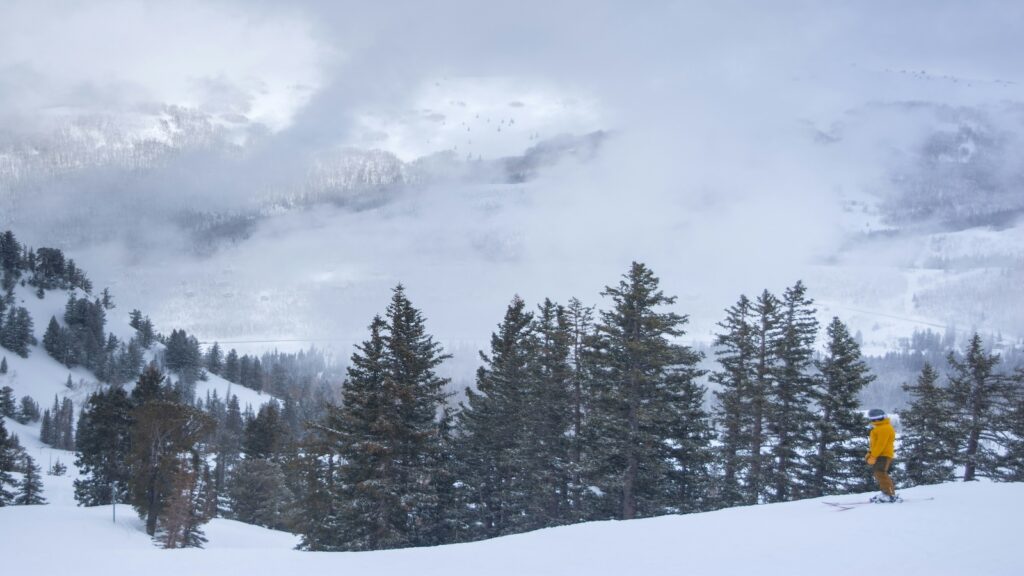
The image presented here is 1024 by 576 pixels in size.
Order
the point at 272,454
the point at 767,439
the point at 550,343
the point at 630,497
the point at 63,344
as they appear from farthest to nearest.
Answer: the point at 63,344
the point at 272,454
the point at 550,343
the point at 767,439
the point at 630,497

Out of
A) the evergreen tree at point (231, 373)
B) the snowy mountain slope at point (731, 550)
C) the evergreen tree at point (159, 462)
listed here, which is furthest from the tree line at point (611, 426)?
the evergreen tree at point (231, 373)

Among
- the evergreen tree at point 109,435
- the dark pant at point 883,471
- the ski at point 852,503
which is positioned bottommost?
the evergreen tree at point 109,435

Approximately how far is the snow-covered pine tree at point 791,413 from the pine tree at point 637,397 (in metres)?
5.58

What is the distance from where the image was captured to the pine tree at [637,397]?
30359 mm

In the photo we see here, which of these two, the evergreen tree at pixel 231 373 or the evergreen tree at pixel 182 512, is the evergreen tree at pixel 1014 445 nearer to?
the evergreen tree at pixel 182 512

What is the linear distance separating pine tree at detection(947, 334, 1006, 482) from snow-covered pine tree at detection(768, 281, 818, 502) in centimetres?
867

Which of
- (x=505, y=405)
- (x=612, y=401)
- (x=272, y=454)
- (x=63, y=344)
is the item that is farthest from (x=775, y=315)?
(x=63, y=344)

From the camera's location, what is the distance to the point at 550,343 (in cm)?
3703

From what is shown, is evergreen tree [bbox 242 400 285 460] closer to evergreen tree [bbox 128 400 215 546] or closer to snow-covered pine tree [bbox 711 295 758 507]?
evergreen tree [bbox 128 400 215 546]

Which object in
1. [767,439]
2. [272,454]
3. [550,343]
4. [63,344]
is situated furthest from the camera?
[63,344]

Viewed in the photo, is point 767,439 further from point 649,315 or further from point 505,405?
point 505,405

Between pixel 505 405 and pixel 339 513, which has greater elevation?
pixel 505 405

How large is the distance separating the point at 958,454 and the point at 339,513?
112 feet

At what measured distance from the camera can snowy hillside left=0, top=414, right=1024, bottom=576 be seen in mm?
11734
